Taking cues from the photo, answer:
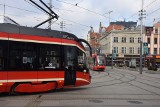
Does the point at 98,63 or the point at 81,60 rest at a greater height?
the point at 81,60

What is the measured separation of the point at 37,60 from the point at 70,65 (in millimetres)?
2250

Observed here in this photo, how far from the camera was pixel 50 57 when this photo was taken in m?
15.5

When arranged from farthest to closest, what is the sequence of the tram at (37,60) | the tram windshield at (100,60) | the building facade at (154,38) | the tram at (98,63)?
1. the building facade at (154,38)
2. the tram windshield at (100,60)
3. the tram at (98,63)
4. the tram at (37,60)

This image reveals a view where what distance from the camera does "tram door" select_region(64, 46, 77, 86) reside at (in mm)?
16297

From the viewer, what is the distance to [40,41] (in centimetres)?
1514

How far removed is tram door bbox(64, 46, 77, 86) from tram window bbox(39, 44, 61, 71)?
1.71 ft

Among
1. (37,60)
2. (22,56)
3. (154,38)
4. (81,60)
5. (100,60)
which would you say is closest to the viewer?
(22,56)

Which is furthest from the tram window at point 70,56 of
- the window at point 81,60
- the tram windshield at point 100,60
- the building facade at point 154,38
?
the building facade at point 154,38

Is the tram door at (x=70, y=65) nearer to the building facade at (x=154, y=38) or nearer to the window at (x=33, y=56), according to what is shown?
the window at (x=33, y=56)

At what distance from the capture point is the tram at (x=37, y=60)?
13.8 m

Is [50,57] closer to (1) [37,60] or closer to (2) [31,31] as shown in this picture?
(1) [37,60]

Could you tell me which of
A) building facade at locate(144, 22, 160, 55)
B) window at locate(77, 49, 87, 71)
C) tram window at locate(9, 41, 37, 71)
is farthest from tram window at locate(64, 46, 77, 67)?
building facade at locate(144, 22, 160, 55)

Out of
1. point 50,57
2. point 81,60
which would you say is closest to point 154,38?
point 81,60

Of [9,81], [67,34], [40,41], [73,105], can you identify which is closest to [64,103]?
[73,105]
